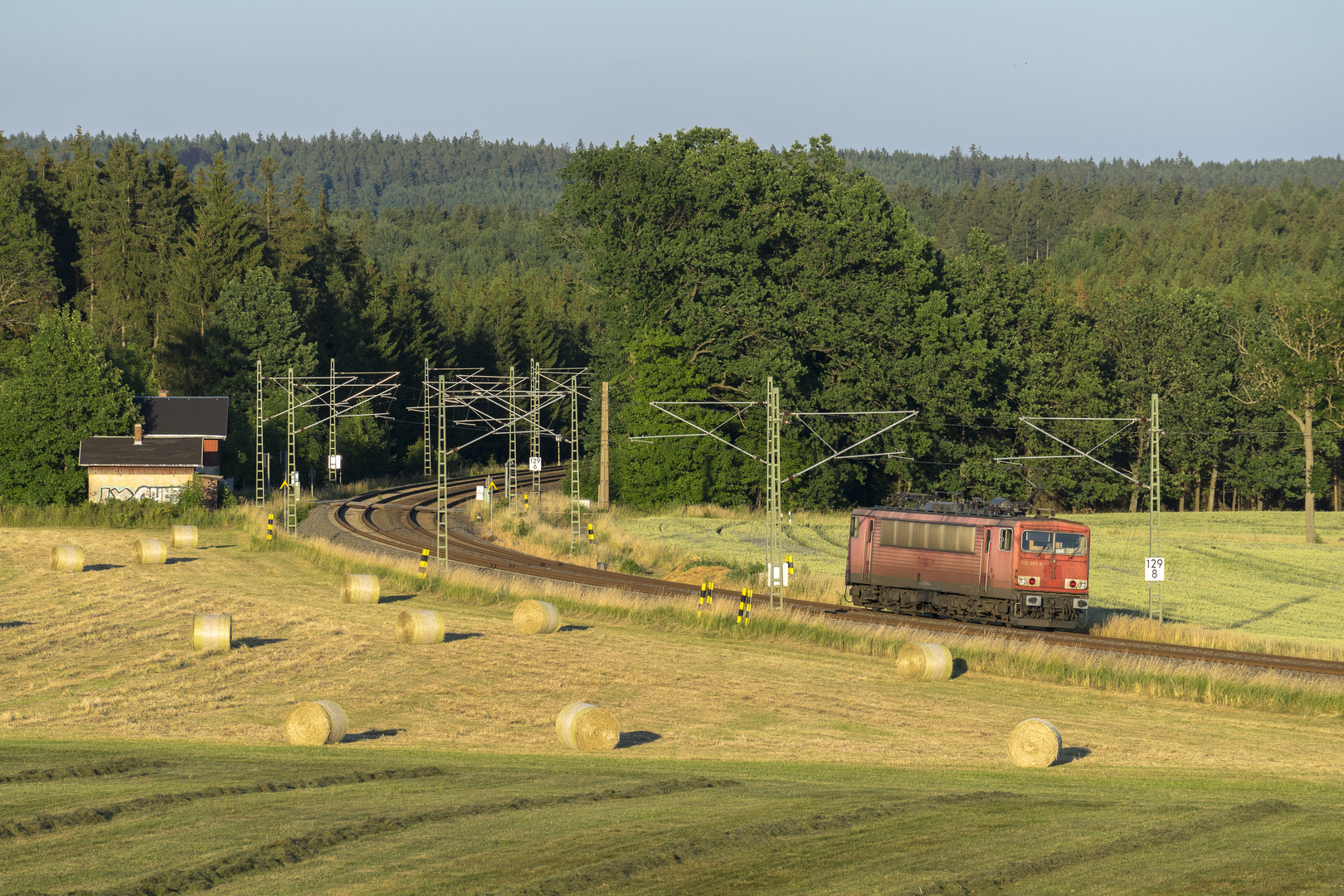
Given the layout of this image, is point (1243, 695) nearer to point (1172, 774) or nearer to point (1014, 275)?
point (1172, 774)

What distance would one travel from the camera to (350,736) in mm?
23828

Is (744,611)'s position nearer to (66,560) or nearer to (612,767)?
(612,767)

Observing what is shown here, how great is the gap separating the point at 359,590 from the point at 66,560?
14601 mm

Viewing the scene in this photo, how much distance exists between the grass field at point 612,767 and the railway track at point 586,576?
4172 mm

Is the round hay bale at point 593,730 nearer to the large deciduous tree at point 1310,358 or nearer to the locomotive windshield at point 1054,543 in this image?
the locomotive windshield at point 1054,543

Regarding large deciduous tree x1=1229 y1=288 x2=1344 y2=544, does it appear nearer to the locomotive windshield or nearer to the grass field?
the locomotive windshield

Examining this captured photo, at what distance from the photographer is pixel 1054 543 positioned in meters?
41.3

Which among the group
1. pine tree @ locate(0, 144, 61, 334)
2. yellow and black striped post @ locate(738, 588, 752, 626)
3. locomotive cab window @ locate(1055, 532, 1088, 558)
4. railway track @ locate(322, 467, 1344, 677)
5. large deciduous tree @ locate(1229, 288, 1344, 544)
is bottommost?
railway track @ locate(322, 467, 1344, 677)

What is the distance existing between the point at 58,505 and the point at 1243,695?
63654mm

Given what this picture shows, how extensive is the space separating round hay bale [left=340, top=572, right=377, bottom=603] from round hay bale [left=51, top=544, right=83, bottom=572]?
13699 millimetres

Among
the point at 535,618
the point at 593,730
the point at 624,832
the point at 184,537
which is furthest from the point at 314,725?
the point at 184,537

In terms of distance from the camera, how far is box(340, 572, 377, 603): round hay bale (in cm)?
4309

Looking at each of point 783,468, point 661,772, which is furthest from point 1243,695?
point 783,468

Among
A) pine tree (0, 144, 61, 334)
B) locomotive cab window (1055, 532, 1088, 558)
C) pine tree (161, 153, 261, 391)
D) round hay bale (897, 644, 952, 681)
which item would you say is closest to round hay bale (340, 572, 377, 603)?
round hay bale (897, 644, 952, 681)
